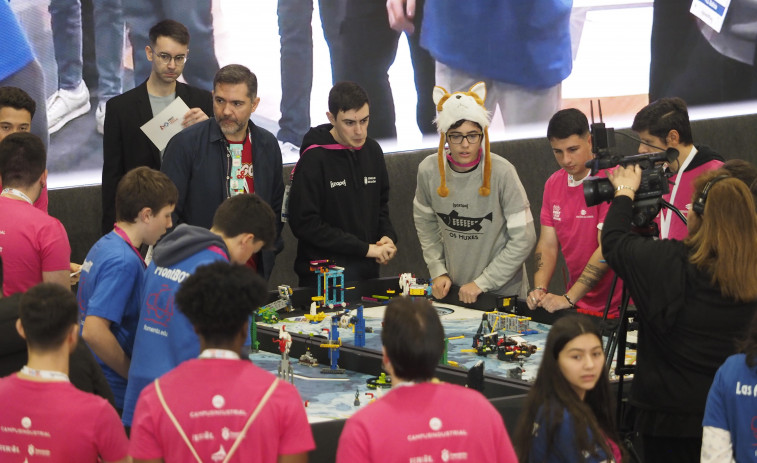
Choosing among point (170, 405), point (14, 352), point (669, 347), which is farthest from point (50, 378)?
point (669, 347)

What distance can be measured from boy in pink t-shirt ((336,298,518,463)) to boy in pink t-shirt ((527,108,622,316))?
6.28ft

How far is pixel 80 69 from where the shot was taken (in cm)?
547

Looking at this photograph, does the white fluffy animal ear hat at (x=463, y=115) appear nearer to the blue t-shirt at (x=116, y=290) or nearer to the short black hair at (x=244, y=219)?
the short black hair at (x=244, y=219)

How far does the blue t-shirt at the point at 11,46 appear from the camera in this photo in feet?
16.9

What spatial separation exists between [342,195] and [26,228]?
1717 mm

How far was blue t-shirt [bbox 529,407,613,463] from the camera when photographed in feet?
7.92

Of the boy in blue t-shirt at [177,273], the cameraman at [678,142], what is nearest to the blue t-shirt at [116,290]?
the boy in blue t-shirt at [177,273]

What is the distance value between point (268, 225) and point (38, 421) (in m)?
0.93

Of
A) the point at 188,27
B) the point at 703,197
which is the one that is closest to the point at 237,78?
the point at 188,27

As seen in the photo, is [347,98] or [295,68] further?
[295,68]

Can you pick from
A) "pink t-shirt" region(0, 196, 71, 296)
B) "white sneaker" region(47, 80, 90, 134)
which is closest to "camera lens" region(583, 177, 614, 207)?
"pink t-shirt" region(0, 196, 71, 296)

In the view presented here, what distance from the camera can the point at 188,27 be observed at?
5828mm

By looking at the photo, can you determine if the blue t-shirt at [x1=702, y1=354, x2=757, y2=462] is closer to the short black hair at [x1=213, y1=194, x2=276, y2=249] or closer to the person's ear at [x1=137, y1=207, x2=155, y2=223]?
the short black hair at [x1=213, y1=194, x2=276, y2=249]

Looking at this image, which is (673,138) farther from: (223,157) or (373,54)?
(373,54)
